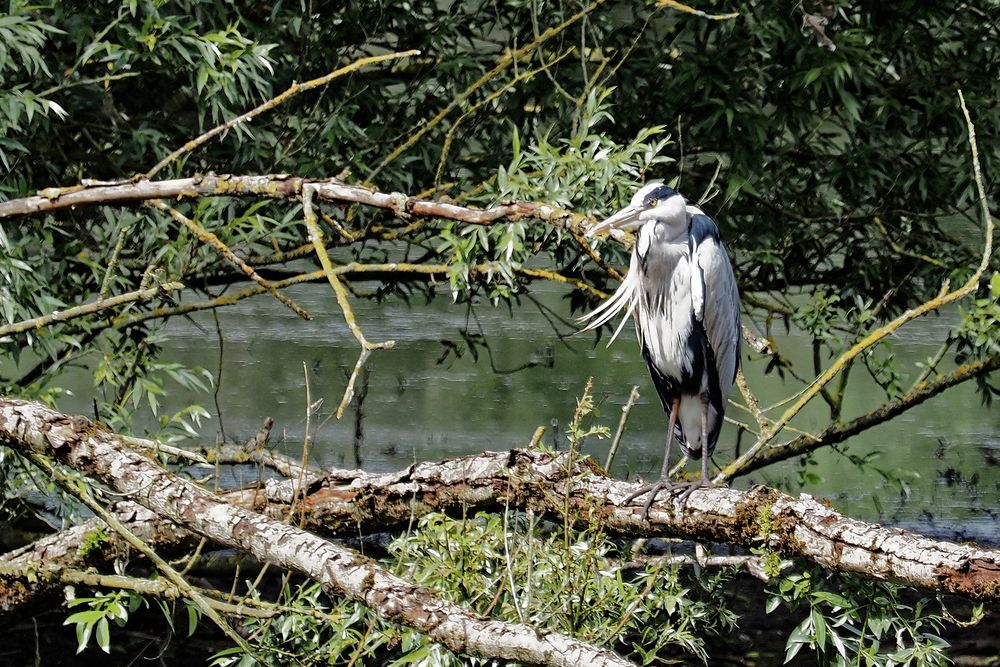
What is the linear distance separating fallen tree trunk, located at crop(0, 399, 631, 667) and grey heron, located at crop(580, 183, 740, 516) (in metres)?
1.15

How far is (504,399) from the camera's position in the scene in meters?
7.96

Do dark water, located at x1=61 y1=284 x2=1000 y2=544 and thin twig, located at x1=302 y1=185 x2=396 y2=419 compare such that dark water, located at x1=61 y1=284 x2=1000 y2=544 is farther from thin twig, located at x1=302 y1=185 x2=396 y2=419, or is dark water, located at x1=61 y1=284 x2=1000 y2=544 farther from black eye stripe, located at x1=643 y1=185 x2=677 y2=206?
thin twig, located at x1=302 y1=185 x2=396 y2=419

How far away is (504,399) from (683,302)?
4906mm

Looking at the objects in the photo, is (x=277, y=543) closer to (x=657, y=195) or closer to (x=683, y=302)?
(x=657, y=195)

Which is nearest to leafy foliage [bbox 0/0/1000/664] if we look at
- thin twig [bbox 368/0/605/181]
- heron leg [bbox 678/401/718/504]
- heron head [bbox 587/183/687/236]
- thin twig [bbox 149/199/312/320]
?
thin twig [bbox 368/0/605/181]

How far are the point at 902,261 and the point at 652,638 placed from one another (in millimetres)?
2185

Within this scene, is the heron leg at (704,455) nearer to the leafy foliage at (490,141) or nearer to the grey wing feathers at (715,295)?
the grey wing feathers at (715,295)

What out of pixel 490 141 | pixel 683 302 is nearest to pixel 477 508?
pixel 683 302

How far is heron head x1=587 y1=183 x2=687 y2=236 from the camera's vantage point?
9.23ft

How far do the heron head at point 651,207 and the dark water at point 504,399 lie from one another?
134 inches

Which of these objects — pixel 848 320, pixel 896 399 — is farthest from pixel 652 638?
pixel 848 320

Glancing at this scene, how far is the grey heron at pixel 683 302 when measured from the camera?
3.01 m

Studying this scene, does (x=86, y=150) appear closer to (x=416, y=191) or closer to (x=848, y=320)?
(x=416, y=191)

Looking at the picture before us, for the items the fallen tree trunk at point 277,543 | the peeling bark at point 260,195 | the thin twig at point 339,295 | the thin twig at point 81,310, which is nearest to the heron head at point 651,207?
the peeling bark at point 260,195
